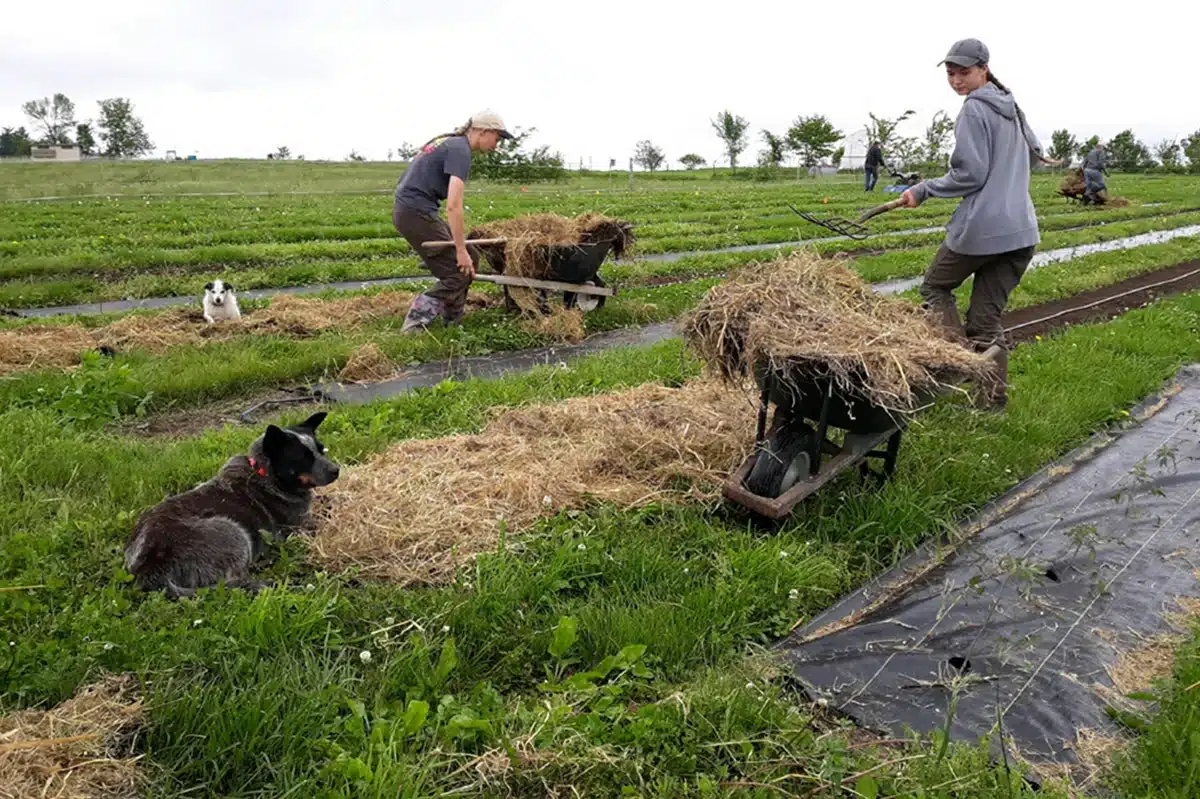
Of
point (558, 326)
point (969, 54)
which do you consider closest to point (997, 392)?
point (969, 54)

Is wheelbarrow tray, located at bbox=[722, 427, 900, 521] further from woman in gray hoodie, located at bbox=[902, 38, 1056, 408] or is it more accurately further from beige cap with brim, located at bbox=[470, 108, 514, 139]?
beige cap with brim, located at bbox=[470, 108, 514, 139]

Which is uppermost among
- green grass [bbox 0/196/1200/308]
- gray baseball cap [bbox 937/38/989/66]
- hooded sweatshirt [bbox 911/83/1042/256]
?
gray baseball cap [bbox 937/38/989/66]

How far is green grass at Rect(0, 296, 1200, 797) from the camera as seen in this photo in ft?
7.93

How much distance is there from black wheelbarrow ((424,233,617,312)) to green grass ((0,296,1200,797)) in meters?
3.90

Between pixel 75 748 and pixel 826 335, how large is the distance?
322cm

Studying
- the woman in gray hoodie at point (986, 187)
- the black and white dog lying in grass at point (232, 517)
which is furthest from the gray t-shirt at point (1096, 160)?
the black and white dog lying in grass at point (232, 517)

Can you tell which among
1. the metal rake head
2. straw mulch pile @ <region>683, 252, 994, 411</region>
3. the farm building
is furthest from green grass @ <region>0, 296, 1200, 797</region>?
the farm building

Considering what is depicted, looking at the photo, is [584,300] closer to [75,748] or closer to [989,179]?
[989,179]

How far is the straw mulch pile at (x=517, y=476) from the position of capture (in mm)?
3701

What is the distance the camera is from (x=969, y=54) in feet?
17.2

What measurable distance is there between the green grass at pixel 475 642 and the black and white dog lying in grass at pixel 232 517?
158 mm

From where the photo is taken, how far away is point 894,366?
3635 mm

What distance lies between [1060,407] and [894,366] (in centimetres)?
287

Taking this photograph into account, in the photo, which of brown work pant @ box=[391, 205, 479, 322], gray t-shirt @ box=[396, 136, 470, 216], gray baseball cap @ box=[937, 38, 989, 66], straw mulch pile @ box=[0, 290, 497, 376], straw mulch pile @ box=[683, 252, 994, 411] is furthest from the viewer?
brown work pant @ box=[391, 205, 479, 322]
